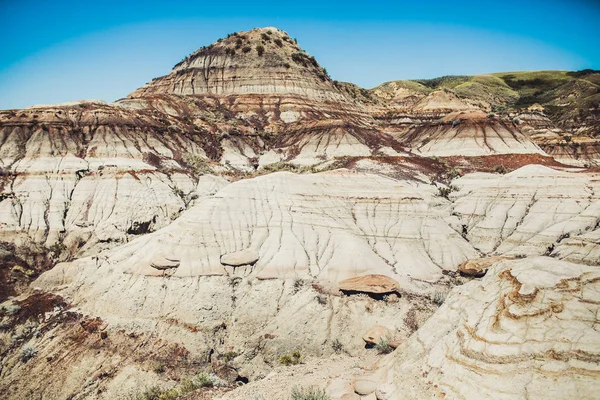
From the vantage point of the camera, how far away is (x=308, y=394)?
13047mm

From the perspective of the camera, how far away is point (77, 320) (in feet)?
79.4

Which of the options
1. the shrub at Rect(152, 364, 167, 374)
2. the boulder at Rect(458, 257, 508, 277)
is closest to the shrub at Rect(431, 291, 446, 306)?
the boulder at Rect(458, 257, 508, 277)

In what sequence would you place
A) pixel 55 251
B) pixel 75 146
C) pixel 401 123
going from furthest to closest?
pixel 401 123 → pixel 75 146 → pixel 55 251

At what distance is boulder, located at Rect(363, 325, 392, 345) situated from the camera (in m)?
20.8

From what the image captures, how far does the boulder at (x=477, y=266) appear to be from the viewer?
95.0ft

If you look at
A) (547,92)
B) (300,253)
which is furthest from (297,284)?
(547,92)

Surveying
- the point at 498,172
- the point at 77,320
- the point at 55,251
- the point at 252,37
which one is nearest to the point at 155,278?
the point at 77,320

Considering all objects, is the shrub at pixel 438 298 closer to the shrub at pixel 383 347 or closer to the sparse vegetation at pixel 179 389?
the shrub at pixel 383 347

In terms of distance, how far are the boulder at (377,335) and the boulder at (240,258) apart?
1054 cm

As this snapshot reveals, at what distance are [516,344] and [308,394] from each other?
6.74 meters

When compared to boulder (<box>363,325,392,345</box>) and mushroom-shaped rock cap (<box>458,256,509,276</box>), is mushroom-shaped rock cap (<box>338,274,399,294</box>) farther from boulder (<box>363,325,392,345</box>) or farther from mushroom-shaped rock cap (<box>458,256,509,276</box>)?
mushroom-shaped rock cap (<box>458,256,509,276</box>)

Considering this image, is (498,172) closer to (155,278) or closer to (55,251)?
(155,278)

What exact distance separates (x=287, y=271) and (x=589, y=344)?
20100mm

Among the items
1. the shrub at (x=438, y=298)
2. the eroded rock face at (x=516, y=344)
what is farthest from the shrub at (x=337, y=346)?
the eroded rock face at (x=516, y=344)
